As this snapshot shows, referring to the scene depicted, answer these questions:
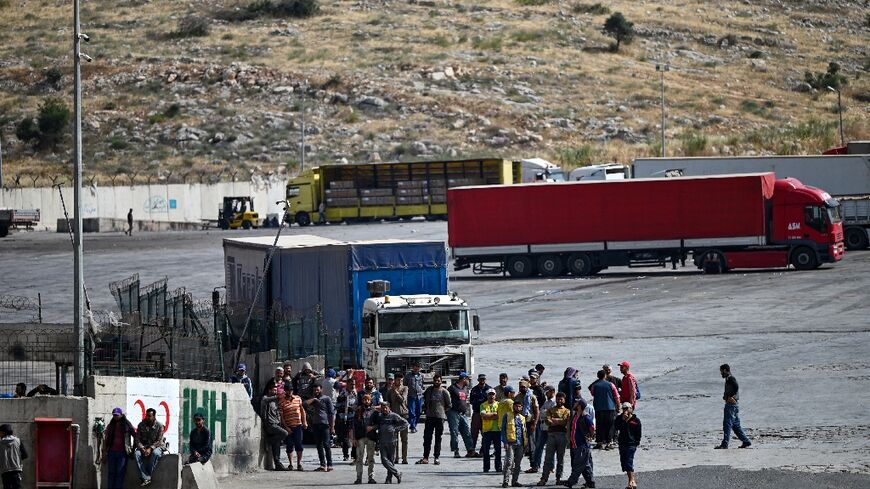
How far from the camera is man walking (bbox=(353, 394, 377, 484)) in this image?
23.0 metres

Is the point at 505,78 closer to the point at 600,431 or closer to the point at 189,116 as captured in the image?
the point at 189,116

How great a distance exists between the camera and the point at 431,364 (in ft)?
97.5

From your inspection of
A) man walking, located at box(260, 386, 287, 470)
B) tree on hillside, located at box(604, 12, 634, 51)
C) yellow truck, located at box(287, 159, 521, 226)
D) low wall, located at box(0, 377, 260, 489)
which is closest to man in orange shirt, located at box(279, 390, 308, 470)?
man walking, located at box(260, 386, 287, 470)

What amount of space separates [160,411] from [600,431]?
7647 mm

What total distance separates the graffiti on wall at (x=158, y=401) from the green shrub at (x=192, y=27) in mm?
112162

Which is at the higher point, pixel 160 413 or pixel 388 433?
pixel 160 413

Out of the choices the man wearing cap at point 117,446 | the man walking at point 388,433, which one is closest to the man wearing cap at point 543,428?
the man walking at point 388,433

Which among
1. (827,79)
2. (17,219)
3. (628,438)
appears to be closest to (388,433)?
(628,438)

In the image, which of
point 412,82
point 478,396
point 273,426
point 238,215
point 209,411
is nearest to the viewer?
point 209,411

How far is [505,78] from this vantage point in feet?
398

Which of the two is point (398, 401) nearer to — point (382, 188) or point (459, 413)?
point (459, 413)

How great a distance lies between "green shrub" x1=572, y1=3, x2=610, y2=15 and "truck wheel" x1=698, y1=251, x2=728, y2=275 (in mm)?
90669

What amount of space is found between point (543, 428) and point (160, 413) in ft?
19.9

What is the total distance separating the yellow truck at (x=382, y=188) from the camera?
284 ft
